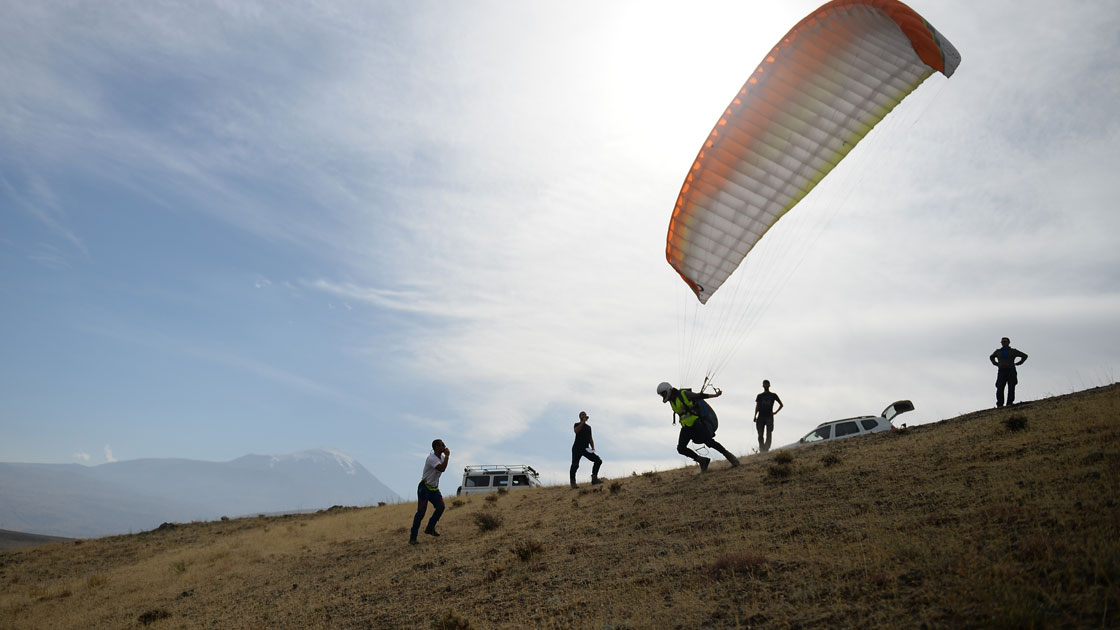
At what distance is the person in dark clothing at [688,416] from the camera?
14.9m

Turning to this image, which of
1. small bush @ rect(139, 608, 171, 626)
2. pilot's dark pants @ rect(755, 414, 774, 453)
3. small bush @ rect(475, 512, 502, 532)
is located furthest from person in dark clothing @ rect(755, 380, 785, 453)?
small bush @ rect(139, 608, 171, 626)

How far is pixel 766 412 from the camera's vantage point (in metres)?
19.3

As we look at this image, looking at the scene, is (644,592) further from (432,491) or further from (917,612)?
(432,491)

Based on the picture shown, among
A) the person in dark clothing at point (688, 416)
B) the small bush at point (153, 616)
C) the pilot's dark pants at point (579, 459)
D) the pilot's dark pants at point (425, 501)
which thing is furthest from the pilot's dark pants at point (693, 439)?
the small bush at point (153, 616)

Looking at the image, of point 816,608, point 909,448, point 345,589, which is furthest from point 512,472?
point 816,608

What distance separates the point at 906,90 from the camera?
46.7 feet

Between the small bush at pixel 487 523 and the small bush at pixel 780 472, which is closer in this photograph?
the small bush at pixel 780 472

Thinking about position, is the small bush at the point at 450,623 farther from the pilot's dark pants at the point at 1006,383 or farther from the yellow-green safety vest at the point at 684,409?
the pilot's dark pants at the point at 1006,383

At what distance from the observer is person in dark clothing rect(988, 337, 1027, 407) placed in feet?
55.9

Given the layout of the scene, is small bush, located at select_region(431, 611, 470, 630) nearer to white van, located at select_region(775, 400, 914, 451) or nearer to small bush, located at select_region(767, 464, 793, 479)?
small bush, located at select_region(767, 464, 793, 479)

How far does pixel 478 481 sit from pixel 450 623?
57.7ft

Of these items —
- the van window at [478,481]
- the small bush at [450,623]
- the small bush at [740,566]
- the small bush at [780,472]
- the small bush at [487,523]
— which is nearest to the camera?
the small bush at [740,566]

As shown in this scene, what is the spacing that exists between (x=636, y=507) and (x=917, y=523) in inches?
246

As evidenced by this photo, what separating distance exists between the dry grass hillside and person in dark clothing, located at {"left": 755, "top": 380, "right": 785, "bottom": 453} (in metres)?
1.59
